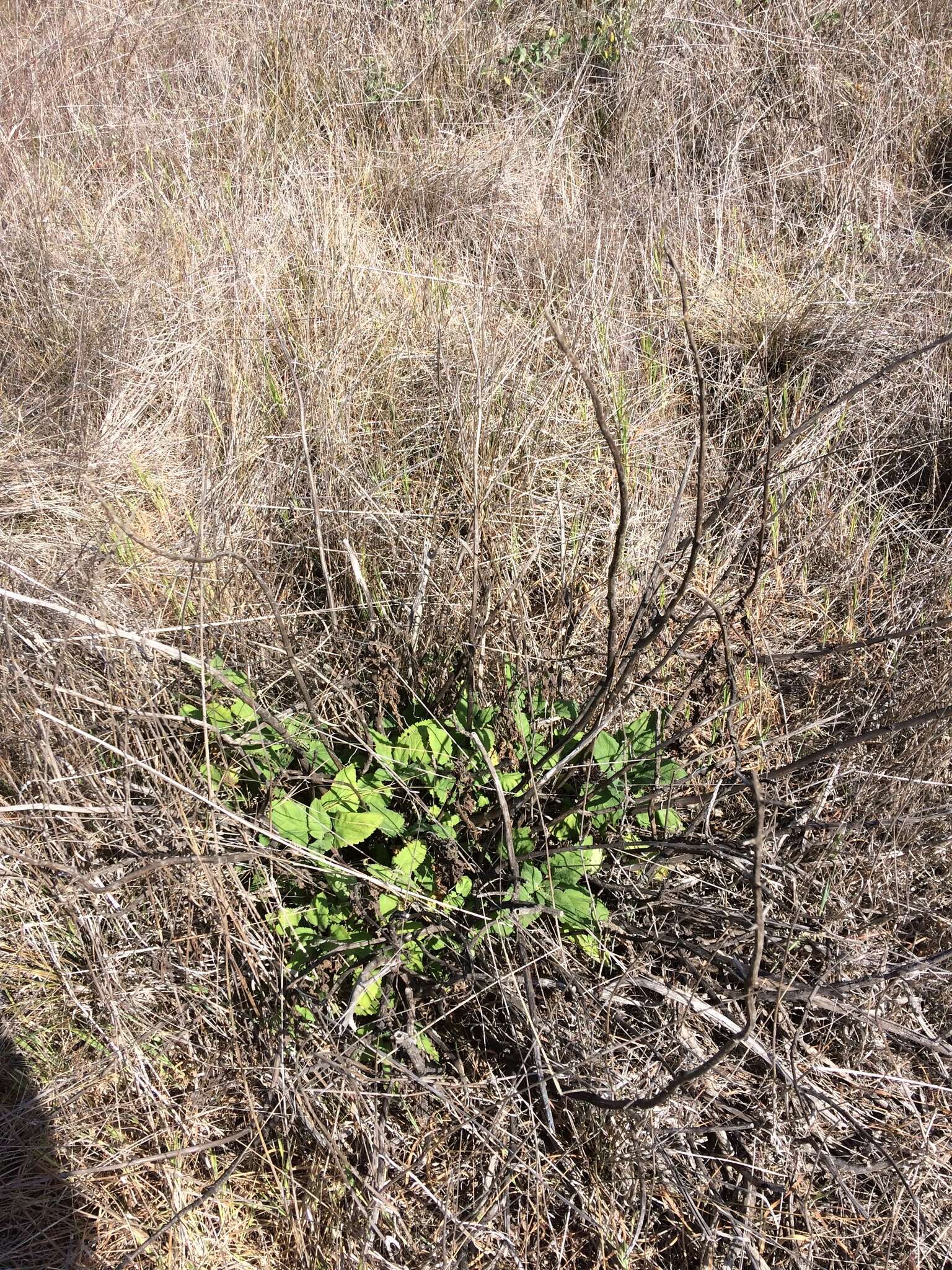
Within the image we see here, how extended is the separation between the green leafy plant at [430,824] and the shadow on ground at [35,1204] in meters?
0.41

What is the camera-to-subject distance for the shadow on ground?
1183 millimetres

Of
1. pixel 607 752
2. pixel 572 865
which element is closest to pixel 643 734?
pixel 607 752

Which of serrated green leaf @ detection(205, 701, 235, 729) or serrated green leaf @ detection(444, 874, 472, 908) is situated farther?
serrated green leaf @ detection(205, 701, 235, 729)

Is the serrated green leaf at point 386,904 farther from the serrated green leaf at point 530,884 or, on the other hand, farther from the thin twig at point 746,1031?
the thin twig at point 746,1031

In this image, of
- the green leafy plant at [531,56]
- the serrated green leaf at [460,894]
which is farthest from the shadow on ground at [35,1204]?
the green leafy plant at [531,56]

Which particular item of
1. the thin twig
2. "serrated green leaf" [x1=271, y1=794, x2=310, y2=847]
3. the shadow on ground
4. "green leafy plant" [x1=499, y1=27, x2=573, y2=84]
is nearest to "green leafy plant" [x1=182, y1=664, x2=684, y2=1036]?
"serrated green leaf" [x1=271, y1=794, x2=310, y2=847]

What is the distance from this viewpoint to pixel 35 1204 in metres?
1.21

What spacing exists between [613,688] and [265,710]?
1.65 feet

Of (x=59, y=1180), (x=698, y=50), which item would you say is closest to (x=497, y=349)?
(x=59, y=1180)

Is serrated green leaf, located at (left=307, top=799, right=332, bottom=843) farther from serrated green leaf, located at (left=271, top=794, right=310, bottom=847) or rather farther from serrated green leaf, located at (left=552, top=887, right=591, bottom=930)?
serrated green leaf, located at (left=552, top=887, right=591, bottom=930)

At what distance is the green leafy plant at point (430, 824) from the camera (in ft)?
4.19

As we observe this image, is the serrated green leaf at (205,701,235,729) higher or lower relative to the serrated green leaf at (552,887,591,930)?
higher

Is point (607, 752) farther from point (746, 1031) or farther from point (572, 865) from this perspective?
point (746, 1031)

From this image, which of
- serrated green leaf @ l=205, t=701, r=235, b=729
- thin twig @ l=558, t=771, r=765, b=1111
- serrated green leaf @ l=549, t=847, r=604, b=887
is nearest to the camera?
thin twig @ l=558, t=771, r=765, b=1111
